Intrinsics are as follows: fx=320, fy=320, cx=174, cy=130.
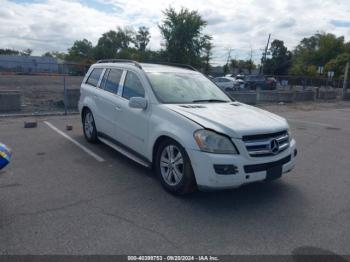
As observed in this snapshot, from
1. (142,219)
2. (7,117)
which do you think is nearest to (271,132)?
(142,219)

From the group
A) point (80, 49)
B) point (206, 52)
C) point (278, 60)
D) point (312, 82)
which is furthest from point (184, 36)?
point (80, 49)

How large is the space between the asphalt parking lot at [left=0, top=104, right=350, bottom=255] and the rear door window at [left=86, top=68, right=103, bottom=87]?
1.60 metres

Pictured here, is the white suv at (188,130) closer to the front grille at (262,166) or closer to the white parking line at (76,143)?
the front grille at (262,166)

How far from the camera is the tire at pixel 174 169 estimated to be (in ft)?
13.3

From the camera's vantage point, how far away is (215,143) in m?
3.88

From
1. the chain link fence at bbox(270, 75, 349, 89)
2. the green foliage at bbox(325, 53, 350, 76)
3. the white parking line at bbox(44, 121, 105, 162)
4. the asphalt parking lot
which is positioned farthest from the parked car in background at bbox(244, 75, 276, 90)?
the green foliage at bbox(325, 53, 350, 76)

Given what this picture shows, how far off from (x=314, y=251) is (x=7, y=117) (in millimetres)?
9688

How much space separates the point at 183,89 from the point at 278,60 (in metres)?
85.6

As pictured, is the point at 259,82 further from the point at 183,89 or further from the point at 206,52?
the point at 183,89

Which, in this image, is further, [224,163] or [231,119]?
[231,119]

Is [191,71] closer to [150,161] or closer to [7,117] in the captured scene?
[150,161]

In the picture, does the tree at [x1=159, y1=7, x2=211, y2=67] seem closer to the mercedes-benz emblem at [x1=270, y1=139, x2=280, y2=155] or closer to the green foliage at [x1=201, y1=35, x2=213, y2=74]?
the green foliage at [x1=201, y1=35, x2=213, y2=74]

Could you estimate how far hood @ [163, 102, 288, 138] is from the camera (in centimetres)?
394

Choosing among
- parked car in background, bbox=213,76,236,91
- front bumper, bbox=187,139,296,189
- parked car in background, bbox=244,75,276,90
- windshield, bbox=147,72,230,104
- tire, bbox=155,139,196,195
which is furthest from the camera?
parked car in background, bbox=244,75,276,90
